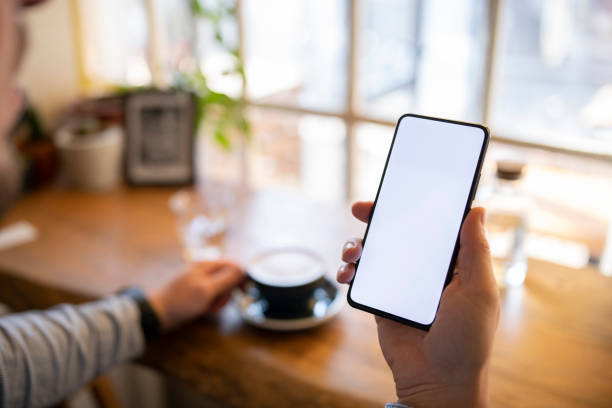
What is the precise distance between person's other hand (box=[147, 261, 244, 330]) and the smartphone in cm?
43

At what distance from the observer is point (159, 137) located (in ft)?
5.08

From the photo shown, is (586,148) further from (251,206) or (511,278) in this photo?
(251,206)

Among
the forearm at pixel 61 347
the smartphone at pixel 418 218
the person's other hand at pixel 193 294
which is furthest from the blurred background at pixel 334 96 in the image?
the smartphone at pixel 418 218

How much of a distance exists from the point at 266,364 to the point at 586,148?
774 mm

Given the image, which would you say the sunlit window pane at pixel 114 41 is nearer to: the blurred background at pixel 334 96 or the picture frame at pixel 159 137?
the blurred background at pixel 334 96

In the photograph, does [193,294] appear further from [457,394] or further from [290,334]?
[457,394]

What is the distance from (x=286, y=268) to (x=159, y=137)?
69cm

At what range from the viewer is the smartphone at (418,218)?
23.0 inches

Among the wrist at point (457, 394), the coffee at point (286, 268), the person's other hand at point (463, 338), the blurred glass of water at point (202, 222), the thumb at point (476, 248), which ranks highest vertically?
the thumb at point (476, 248)

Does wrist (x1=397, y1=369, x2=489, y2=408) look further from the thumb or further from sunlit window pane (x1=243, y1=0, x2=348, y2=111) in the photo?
sunlit window pane (x1=243, y1=0, x2=348, y2=111)

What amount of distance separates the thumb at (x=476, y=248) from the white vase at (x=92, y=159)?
45.0 inches

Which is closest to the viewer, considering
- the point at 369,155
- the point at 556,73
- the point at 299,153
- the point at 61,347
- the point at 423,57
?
the point at 61,347

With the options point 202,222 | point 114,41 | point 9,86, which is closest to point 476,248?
point 202,222

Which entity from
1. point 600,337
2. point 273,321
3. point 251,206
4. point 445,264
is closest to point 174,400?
point 251,206
